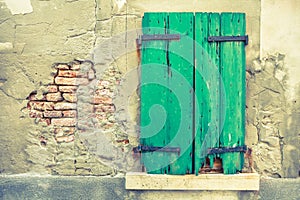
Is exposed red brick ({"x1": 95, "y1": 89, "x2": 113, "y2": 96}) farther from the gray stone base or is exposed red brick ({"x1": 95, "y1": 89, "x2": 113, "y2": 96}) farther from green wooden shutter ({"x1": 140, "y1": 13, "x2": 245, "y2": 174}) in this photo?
the gray stone base

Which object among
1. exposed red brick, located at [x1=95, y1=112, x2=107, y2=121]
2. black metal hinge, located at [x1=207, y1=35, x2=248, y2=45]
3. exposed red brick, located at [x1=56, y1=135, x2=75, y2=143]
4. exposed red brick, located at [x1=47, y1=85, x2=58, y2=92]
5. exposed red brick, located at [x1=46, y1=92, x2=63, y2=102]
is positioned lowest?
exposed red brick, located at [x1=56, y1=135, x2=75, y2=143]

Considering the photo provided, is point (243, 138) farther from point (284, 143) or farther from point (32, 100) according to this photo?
point (32, 100)

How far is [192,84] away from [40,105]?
1.40 meters

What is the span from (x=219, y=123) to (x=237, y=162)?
0.40 meters

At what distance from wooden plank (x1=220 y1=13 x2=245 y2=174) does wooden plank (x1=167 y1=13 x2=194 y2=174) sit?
0.29 metres

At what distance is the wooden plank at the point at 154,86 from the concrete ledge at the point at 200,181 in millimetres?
168

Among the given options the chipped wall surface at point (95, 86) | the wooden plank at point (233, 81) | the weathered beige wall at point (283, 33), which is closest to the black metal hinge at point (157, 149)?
the chipped wall surface at point (95, 86)

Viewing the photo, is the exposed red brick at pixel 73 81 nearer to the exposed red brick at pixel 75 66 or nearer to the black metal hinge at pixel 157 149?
the exposed red brick at pixel 75 66

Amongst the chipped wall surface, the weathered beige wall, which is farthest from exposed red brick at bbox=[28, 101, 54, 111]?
the weathered beige wall

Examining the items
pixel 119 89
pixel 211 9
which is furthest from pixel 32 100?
pixel 211 9

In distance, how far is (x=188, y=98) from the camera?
3393mm

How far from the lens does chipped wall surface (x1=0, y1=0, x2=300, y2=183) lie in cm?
348

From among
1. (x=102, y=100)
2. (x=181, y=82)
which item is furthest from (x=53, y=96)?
(x=181, y=82)

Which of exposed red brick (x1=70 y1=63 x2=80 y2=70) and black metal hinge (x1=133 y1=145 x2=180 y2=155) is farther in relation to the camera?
exposed red brick (x1=70 y1=63 x2=80 y2=70)
